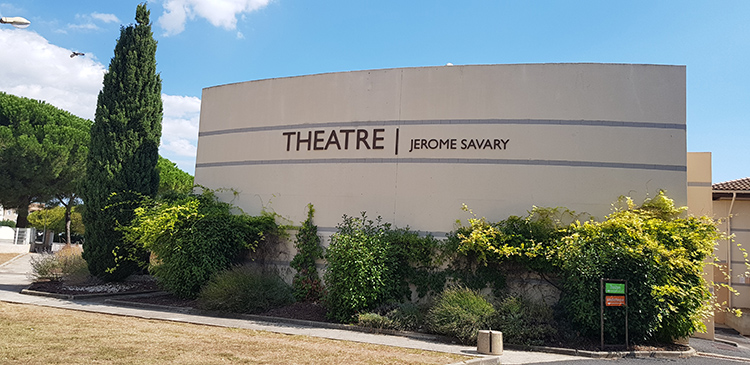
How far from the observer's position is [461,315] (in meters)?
10.9

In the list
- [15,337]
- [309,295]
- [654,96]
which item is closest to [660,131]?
[654,96]

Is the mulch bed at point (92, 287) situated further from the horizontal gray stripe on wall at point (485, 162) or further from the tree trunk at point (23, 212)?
the tree trunk at point (23, 212)

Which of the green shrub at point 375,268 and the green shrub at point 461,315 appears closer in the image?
the green shrub at point 461,315

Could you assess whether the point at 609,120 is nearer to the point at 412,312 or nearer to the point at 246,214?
the point at 412,312

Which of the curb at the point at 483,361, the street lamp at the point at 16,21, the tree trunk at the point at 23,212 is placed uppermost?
the street lamp at the point at 16,21

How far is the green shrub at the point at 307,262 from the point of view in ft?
46.2

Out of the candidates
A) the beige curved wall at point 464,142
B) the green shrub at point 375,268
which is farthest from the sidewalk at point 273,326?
the beige curved wall at point 464,142

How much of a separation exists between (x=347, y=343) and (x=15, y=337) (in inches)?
216

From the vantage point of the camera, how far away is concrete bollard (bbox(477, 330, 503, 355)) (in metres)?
9.61

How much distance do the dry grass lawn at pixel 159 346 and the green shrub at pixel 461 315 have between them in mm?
1583

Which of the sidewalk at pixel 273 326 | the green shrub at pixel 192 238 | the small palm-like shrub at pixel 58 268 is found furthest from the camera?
the small palm-like shrub at pixel 58 268

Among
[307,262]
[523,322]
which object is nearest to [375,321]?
[523,322]

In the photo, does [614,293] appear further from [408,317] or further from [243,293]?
[243,293]

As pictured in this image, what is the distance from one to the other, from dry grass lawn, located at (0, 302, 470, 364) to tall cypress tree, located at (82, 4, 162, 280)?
6035 mm
